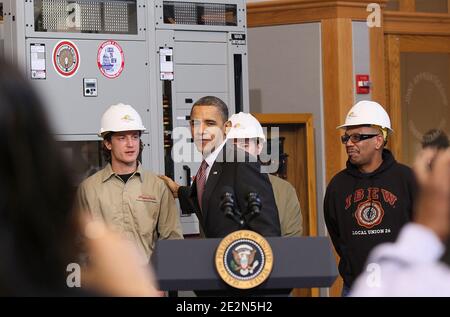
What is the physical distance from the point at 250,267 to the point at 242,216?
26.7 inches

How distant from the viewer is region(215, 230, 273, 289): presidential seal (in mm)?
3600

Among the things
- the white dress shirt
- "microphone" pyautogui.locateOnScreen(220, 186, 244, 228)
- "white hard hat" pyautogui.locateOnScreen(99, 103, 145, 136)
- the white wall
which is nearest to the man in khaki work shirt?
"white hard hat" pyautogui.locateOnScreen(99, 103, 145, 136)

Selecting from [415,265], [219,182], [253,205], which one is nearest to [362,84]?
[219,182]

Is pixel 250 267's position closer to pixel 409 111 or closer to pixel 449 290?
pixel 449 290

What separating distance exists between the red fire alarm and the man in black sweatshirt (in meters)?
2.96

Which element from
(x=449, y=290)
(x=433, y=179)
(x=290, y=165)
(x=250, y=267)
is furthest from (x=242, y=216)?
(x=290, y=165)

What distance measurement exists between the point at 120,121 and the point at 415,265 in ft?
15.6

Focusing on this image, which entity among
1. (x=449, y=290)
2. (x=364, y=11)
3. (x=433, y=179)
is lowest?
(x=449, y=290)

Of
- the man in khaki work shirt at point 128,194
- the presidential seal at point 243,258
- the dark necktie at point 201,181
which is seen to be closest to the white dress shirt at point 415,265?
the presidential seal at point 243,258

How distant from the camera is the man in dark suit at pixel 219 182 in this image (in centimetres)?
465

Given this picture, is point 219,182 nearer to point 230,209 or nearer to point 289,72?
point 230,209

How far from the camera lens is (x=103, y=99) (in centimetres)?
711

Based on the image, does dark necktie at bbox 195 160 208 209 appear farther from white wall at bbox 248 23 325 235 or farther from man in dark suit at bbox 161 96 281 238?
white wall at bbox 248 23 325 235

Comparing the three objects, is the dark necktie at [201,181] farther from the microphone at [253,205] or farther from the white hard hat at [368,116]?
the microphone at [253,205]
